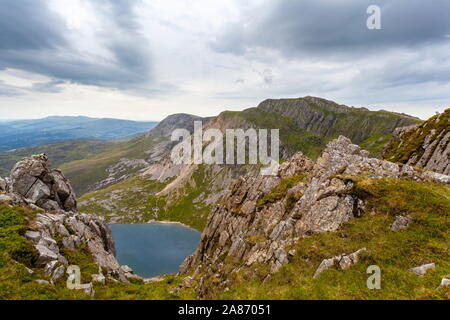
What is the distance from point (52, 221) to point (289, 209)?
120 ft

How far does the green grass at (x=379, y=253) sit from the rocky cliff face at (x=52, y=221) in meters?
19.1

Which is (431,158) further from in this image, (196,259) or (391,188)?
(196,259)

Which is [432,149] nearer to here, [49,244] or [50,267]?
[50,267]

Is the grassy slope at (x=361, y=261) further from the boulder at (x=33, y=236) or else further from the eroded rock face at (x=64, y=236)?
the eroded rock face at (x=64, y=236)

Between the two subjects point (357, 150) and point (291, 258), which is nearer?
point (291, 258)

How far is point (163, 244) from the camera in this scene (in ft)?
532

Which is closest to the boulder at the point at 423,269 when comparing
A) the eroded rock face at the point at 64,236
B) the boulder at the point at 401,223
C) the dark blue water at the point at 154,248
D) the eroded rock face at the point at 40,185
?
the boulder at the point at 401,223

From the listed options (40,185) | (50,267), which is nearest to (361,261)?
(50,267)

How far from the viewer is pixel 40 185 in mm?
43844

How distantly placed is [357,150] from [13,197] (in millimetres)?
80386

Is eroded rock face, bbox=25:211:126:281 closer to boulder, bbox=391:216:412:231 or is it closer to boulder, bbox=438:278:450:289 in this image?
Result: boulder, bbox=438:278:450:289

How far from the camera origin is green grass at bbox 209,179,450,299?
15398 millimetres

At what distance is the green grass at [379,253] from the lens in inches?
606
